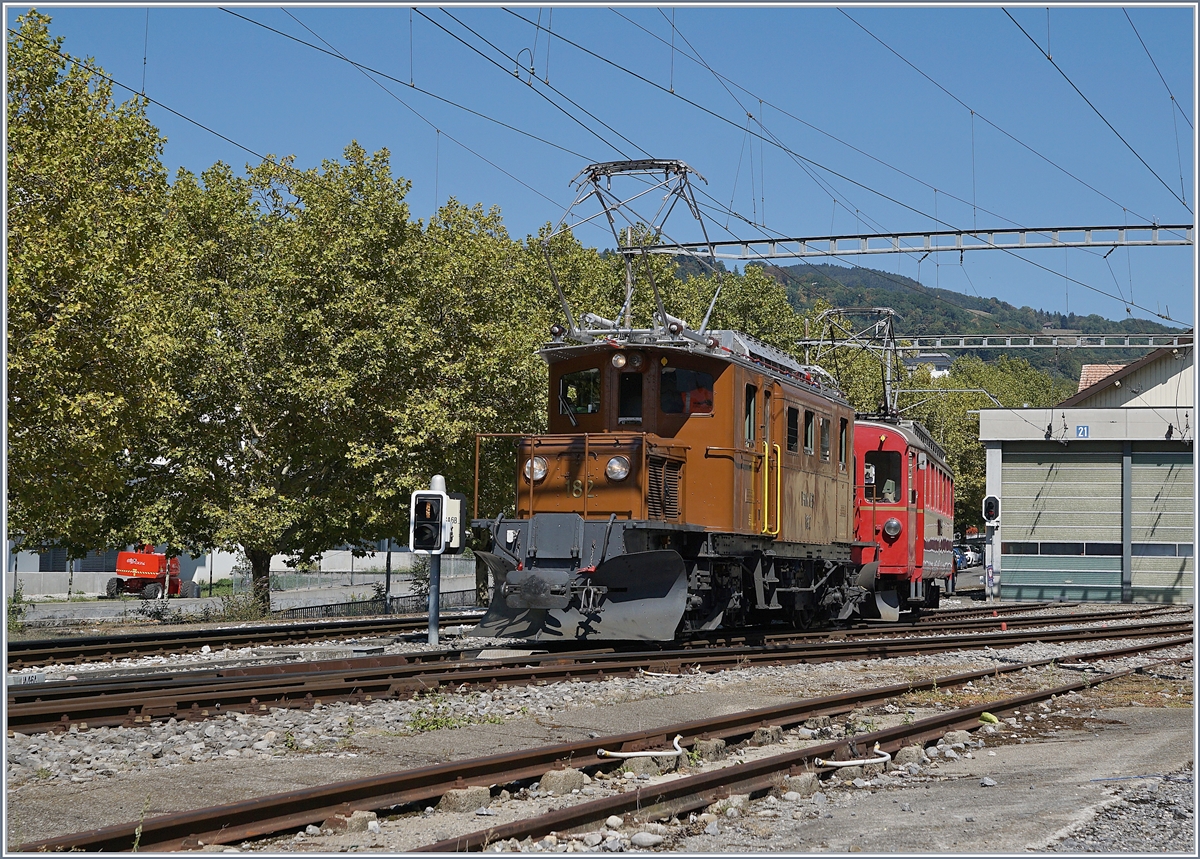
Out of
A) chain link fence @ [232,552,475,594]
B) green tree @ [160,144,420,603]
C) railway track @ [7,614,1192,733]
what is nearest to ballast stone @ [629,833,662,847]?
railway track @ [7,614,1192,733]

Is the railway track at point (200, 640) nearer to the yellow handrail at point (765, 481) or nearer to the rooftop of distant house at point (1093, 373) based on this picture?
the yellow handrail at point (765, 481)

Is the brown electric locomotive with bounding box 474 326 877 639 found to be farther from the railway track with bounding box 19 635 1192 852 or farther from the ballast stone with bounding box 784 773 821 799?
the ballast stone with bounding box 784 773 821 799

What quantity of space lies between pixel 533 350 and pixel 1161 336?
1941cm

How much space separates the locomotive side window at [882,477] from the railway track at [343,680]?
18.5 ft

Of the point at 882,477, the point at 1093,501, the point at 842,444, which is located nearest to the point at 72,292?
the point at 842,444

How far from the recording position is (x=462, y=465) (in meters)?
27.0

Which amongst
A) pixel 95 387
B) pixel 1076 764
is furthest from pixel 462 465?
pixel 1076 764

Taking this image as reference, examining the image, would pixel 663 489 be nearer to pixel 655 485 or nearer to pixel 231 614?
pixel 655 485

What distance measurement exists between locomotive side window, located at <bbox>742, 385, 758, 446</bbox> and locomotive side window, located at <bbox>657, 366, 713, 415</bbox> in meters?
0.65

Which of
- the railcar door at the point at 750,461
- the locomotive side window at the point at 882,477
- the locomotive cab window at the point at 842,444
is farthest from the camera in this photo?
the locomotive side window at the point at 882,477

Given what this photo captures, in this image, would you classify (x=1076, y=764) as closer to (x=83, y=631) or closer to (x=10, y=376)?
(x=10, y=376)

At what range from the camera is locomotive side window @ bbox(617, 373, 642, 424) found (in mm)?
16047

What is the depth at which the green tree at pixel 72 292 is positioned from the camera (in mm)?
18375

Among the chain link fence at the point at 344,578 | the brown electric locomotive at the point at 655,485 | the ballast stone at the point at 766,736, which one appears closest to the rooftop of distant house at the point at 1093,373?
the chain link fence at the point at 344,578
